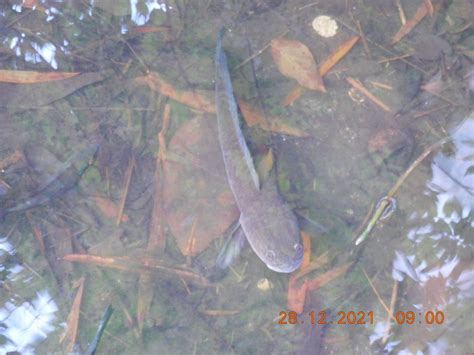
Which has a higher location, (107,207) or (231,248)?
(107,207)

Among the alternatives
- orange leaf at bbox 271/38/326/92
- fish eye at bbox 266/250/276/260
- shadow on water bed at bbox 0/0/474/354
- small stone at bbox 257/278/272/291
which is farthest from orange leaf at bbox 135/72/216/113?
small stone at bbox 257/278/272/291

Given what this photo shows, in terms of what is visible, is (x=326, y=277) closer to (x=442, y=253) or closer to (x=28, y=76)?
(x=442, y=253)

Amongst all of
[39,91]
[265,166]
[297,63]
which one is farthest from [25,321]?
[297,63]

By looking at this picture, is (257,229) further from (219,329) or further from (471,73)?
(471,73)

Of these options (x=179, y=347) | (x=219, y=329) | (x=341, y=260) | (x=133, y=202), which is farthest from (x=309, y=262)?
(x=133, y=202)

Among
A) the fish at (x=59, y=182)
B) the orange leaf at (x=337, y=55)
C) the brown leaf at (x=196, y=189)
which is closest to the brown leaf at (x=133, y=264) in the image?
the brown leaf at (x=196, y=189)

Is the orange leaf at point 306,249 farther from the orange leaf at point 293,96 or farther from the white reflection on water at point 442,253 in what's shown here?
the orange leaf at point 293,96
